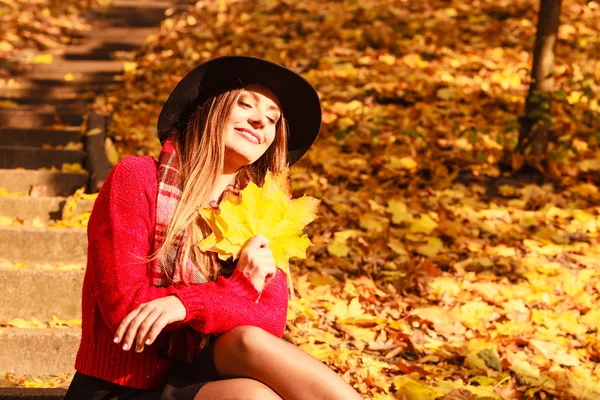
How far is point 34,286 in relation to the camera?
3.29 meters

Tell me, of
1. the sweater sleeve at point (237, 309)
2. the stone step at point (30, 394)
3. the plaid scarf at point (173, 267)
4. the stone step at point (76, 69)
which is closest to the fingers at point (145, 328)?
the sweater sleeve at point (237, 309)

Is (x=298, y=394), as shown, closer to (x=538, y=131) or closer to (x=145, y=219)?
(x=145, y=219)

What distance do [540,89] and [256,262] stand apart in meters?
3.81

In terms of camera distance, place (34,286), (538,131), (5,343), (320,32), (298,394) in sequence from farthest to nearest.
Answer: (320,32) → (538,131) → (34,286) → (5,343) → (298,394)

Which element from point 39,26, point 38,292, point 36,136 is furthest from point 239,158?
point 39,26

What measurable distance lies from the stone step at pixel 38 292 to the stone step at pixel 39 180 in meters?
1.42

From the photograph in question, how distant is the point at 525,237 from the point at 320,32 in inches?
171

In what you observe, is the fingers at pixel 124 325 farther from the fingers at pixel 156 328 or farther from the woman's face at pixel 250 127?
→ the woman's face at pixel 250 127

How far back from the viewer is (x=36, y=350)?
293 cm

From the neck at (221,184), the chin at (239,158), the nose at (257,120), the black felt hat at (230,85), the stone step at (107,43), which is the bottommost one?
the stone step at (107,43)

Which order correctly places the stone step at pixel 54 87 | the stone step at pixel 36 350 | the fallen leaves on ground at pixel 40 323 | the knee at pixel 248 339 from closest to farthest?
1. the knee at pixel 248 339
2. the stone step at pixel 36 350
3. the fallen leaves on ground at pixel 40 323
4. the stone step at pixel 54 87

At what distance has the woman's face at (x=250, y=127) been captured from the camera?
6.97ft

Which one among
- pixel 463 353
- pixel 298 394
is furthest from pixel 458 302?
pixel 298 394

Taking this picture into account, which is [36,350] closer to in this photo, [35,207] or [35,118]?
[35,207]
